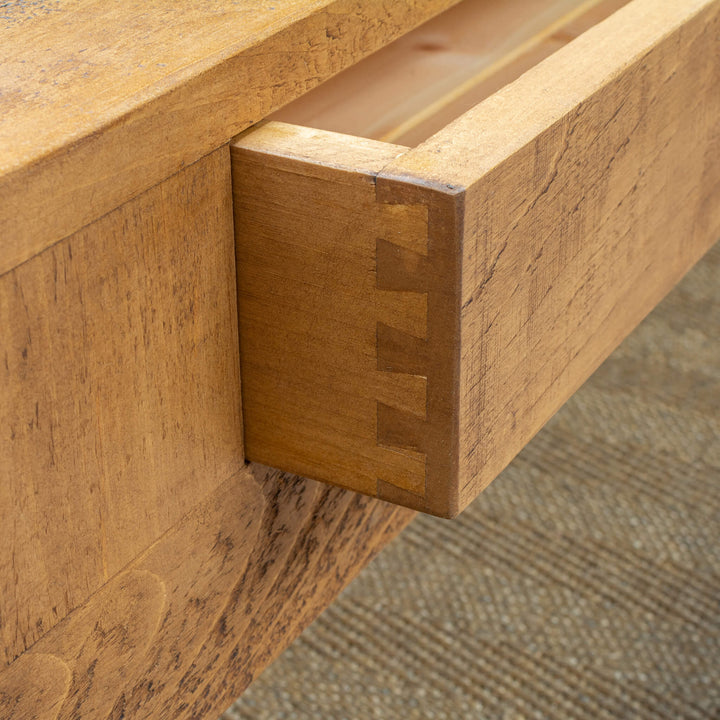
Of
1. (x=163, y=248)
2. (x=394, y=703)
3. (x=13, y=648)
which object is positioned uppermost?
(x=163, y=248)

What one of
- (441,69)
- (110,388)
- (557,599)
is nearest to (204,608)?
(110,388)

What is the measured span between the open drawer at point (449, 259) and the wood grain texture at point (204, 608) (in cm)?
4

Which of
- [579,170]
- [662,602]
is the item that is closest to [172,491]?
[579,170]

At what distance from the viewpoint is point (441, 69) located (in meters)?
0.51

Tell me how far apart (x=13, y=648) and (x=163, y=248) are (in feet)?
0.44

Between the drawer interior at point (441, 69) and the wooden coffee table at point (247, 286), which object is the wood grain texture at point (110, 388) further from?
the drawer interior at point (441, 69)

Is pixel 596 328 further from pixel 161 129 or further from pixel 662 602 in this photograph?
pixel 662 602

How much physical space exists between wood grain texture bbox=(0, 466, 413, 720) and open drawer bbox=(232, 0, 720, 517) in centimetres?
4

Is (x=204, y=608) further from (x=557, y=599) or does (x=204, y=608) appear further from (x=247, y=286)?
(x=557, y=599)

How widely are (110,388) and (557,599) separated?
2.38 feet

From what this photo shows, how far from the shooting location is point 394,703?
2.94 feet

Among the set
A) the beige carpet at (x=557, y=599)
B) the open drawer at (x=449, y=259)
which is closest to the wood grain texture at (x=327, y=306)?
the open drawer at (x=449, y=259)

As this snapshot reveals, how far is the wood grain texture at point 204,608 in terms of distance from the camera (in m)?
0.38

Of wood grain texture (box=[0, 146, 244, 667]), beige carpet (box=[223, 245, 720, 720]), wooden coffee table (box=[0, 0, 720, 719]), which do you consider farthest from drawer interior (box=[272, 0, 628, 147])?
beige carpet (box=[223, 245, 720, 720])
